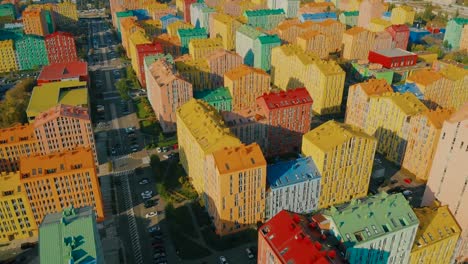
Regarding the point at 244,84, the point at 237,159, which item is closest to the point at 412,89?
the point at 244,84

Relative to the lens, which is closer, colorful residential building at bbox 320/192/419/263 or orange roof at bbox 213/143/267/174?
colorful residential building at bbox 320/192/419/263

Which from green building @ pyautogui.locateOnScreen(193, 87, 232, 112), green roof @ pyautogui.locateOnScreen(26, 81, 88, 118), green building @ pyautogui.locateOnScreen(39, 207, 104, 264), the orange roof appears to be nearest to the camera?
green building @ pyautogui.locateOnScreen(39, 207, 104, 264)

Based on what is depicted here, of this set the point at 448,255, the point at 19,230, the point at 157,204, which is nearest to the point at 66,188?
the point at 19,230

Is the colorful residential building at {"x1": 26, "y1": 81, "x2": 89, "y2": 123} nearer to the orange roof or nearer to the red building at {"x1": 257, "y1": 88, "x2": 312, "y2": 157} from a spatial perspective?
the red building at {"x1": 257, "y1": 88, "x2": 312, "y2": 157}

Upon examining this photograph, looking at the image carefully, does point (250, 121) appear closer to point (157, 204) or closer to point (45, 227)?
point (157, 204)

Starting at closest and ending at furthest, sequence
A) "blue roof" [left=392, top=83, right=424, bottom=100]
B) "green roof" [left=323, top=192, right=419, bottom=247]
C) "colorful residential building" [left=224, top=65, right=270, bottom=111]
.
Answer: "green roof" [left=323, top=192, right=419, bottom=247], "colorful residential building" [left=224, top=65, right=270, bottom=111], "blue roof" [left=392, top=83, right=424, bottom=100]

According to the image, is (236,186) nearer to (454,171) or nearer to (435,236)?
(435,236)

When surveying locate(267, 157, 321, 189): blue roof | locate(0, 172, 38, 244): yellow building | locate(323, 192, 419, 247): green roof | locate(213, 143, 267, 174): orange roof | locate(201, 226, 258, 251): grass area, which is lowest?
locate(201, 226, 258, 251): grass area

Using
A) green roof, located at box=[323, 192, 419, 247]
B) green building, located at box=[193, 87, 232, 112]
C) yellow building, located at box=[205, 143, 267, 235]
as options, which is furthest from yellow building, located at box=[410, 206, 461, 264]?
green building, located at box=[193, 87, 232, 112]
